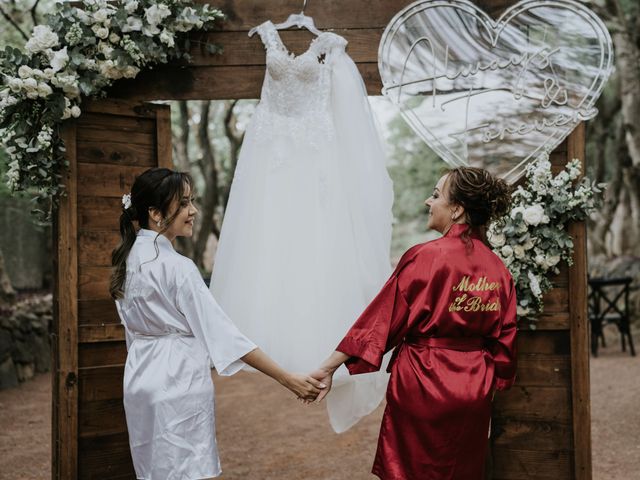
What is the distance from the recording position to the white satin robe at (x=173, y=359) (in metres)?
2.35

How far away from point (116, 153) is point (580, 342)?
243 centimetres

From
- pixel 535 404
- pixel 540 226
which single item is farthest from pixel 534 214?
pixel 535 404

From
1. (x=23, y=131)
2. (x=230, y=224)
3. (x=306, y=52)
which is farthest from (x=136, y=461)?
(x=306, y=52)

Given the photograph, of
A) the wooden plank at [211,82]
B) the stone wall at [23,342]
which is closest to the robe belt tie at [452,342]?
the wooden plank at [211,82]

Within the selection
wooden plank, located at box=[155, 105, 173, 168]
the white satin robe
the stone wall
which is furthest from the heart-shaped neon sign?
the stone wall

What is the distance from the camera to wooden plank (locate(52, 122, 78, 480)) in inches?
124

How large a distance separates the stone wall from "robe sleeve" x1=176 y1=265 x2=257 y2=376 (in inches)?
234

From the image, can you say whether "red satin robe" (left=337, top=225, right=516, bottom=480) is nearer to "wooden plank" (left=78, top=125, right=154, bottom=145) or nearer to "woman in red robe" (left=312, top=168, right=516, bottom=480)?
"woman in red robe" (left=312, top=168, right=516, bottom=480)

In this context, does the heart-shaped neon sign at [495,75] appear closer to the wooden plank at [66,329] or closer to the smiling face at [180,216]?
the smiling face at [180,216]

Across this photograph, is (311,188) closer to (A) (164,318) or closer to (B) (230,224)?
(B) (230,224)

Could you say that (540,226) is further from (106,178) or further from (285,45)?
(106,178)

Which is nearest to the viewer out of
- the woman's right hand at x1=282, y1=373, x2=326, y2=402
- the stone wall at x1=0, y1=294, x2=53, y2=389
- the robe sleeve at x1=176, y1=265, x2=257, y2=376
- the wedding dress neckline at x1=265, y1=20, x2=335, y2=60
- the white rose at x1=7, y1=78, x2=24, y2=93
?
the robe sleeve at x1=176, y1=265, x2=257, y2=376

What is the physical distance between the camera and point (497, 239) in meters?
3.14

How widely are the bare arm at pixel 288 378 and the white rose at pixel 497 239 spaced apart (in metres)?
1.10
